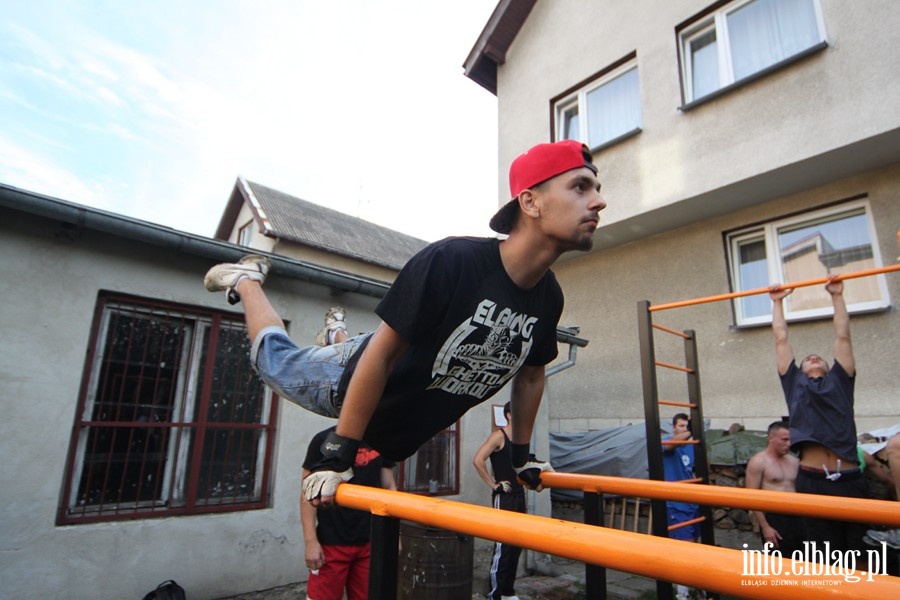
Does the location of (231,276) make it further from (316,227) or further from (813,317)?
(316,227)

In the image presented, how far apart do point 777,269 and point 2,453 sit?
815 cm

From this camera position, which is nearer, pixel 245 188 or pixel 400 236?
pixel 245 188

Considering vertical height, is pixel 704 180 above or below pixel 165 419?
above

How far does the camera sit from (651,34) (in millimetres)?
7887

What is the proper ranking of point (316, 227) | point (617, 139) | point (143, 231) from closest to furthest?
point (143, 231) → point (617, 139) → point (316, 227)

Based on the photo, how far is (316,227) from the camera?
18188 mm

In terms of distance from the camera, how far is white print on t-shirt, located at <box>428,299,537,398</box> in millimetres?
1906

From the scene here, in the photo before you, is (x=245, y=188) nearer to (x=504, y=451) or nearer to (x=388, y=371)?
(x=504, y=451)

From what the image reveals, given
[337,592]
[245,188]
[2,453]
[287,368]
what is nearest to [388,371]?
[287,368]

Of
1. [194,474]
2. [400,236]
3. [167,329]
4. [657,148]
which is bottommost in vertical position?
[194,474]

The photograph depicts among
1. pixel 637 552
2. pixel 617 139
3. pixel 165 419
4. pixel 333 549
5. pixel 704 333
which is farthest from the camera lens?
pixel 617 139

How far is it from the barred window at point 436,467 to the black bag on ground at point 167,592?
272 centimetres

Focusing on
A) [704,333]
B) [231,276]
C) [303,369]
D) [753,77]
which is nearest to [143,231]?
[231,276]

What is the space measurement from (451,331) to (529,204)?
560 millimetres
